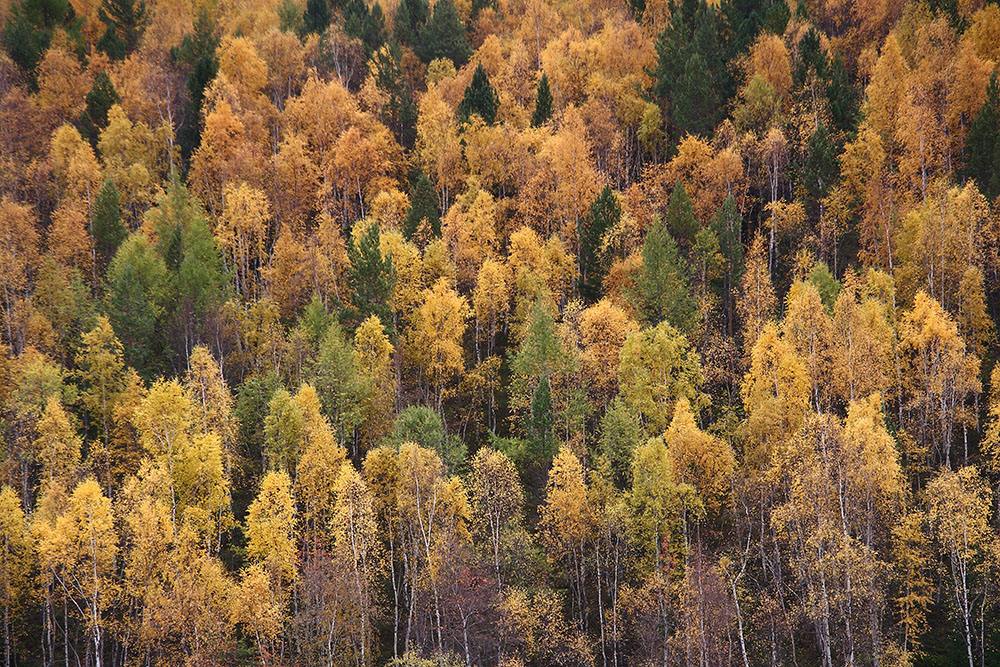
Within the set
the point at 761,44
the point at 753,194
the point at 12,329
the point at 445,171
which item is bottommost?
the point at 12,329

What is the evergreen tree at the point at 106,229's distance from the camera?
221 feet

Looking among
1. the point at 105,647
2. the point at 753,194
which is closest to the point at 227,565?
the point at 105,647

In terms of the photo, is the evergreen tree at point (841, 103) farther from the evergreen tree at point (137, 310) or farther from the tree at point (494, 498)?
the evergreen tree at point (137, 310)

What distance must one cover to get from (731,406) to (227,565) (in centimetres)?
2986

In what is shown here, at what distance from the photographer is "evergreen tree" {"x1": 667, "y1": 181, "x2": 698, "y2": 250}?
6656 centimetres

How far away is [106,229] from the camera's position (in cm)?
6731

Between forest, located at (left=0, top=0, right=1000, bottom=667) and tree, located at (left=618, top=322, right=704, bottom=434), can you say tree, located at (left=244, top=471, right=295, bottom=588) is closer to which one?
forest, located at (left=0, top=0, right=1000, bottom=667)

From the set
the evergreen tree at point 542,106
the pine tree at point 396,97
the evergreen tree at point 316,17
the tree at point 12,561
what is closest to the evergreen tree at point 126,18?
the evergreen tree at point 316,17

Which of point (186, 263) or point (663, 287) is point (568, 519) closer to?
point (663, 287)

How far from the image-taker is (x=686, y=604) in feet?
141

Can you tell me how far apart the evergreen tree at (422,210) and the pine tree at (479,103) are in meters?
12.8

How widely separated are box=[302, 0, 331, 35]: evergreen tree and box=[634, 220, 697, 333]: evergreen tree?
5879 cm

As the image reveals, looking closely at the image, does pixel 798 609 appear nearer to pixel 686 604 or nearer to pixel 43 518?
pixel 686 604

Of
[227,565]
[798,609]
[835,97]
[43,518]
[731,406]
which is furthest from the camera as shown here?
[835,97]
